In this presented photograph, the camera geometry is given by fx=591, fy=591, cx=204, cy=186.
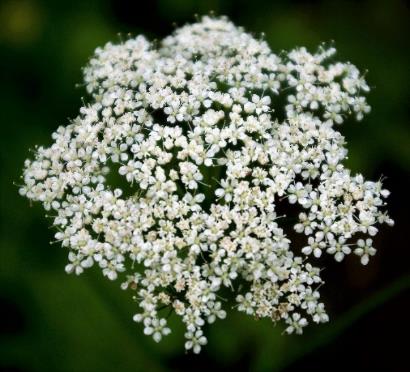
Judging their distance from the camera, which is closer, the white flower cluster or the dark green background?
the white flower cluster

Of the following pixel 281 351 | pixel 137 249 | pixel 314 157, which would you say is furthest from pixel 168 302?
pixel 281 351

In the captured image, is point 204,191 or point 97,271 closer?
point 204,191

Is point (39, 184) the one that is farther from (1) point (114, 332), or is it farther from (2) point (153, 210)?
(1) point (114, 332)

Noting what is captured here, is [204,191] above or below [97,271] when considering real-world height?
below

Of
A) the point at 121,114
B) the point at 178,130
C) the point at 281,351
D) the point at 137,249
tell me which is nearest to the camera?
the point at 137,249

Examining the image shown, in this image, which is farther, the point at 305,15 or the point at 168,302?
the point at 305,15
